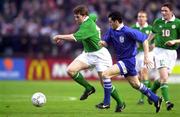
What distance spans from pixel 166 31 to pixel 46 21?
627 inches

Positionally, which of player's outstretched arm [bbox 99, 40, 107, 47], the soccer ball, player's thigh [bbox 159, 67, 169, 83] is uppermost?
player's outstretched arm [bbox 99, 40, 107, 47]

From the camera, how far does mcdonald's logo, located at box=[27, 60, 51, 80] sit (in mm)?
31614

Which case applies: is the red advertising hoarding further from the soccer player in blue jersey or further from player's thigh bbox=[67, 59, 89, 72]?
the soccer player in blue jersey

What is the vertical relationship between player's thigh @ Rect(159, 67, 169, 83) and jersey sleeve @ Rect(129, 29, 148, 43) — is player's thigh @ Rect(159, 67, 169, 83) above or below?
below

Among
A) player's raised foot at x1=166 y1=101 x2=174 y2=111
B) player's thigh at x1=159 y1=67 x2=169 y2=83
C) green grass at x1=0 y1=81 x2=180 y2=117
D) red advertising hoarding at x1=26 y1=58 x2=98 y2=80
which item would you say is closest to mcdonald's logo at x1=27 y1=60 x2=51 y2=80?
red advertising hoarding at x1=26 y1=58 x2=98 y2=80

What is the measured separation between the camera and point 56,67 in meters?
31.5

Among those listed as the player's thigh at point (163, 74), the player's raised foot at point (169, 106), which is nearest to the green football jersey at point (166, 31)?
the player's thigh at point (163, 74)

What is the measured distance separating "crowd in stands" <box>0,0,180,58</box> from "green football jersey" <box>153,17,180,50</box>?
13468 mm

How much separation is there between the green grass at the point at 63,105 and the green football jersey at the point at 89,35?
62.5 inches

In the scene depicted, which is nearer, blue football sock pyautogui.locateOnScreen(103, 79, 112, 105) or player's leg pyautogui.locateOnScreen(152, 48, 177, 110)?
blue football sock pyautogui.locateOnScreen(103, 79, 112, 105)

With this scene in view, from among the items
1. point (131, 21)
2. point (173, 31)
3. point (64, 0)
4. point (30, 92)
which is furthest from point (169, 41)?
A: point (64, 0)

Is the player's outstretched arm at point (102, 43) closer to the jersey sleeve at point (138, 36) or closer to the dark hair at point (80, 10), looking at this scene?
the jersey sleeve at point (138, 36)

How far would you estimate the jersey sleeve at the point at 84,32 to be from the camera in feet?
53.5

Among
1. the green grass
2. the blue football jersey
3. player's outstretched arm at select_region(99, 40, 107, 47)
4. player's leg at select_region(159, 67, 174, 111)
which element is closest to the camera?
the green grass
